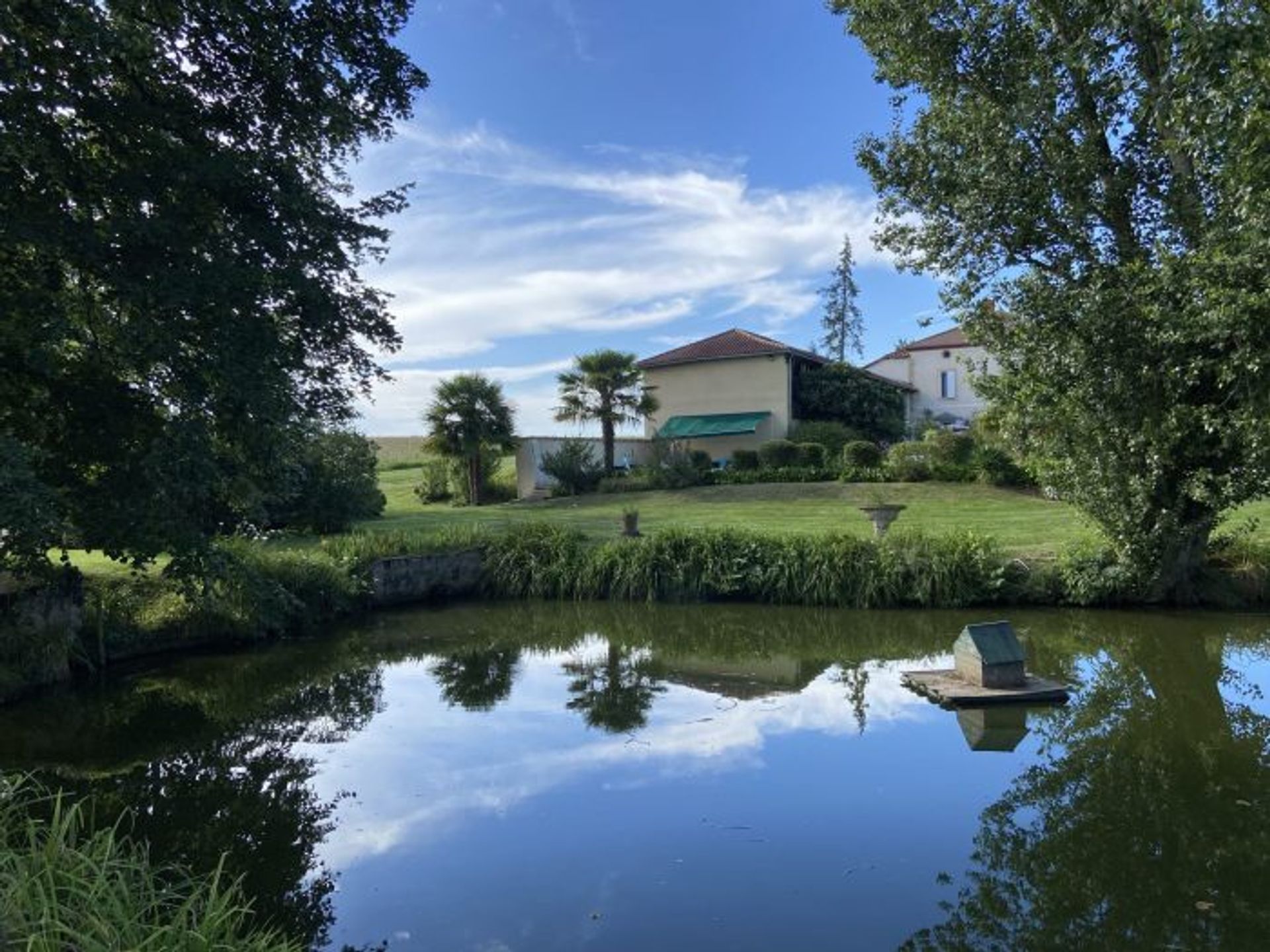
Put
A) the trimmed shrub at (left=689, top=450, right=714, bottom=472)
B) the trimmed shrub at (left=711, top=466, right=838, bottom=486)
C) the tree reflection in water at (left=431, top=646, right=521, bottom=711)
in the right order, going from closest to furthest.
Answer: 1. the tree reflection in water at (left=431, top=646, right=521, bottom=711)
2. the trimmed shrub at (left=711, top=466, right=838, bottom=486)
3. the trimmed shrub at (left=689, top=450, right=714, bottom=472)

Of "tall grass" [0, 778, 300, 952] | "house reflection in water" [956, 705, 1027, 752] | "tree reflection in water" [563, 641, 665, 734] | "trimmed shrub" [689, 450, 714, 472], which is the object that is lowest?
"tree reflection in water" [563, 641, 665, 734]

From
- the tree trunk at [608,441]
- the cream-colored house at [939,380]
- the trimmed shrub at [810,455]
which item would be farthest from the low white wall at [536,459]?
the cream-colored house at [939,380]

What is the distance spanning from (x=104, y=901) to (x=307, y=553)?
1134cm

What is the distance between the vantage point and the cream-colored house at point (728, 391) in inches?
1280

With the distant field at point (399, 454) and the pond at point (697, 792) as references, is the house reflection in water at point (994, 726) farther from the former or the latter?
the distant field at point (399, 454)

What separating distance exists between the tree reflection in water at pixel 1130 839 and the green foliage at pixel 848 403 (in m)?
25.3

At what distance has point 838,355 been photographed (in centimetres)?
5734

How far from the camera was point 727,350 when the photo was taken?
1339 inches

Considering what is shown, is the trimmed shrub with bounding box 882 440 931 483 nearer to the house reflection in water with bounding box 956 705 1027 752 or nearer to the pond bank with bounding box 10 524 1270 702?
the pond bank with bounding box 10 524 1270 702

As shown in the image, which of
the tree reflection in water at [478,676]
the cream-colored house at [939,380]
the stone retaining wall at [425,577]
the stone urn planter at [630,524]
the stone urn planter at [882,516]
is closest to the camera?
the tree reflection in water at [478,676]

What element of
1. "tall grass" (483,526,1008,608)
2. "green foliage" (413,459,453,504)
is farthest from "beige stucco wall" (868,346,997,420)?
"tall grass" (483,526,1008,608)

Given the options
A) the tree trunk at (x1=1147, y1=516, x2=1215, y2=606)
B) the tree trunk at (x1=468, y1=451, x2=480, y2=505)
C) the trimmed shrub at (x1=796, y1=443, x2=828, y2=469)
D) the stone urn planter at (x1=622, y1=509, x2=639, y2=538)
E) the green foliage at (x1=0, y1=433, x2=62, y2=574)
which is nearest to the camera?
the green foliage at (x1=0, y1=433, x2=62, y2=574)

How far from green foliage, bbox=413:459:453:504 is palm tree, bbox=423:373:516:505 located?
6.05 ft

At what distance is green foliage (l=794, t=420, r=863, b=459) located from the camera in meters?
29.8
